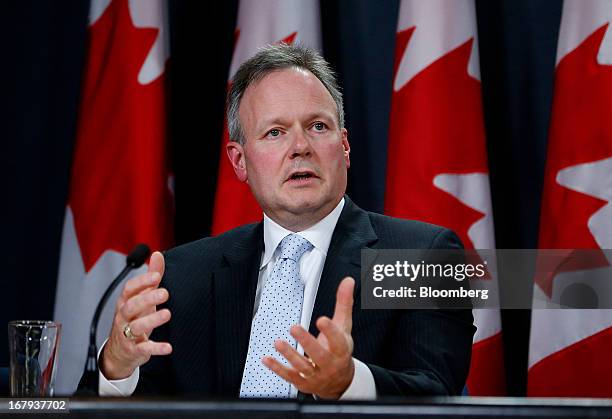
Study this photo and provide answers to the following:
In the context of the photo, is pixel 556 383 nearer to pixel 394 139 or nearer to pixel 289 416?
pixel 394 139

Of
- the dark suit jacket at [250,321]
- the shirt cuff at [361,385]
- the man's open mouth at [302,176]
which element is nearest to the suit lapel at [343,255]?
the dark suit jacket at [250,321]

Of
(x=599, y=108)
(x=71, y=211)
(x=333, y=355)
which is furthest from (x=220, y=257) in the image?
(x=599, y=108)

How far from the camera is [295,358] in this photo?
51.3 inches

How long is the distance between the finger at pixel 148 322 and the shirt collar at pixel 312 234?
0.58 meters

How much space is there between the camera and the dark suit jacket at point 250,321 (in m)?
1.81

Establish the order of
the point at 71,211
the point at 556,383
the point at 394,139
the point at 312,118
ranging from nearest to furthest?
the point at 312,118
the point at 556,383
the point at 394,139
the point at 71,211

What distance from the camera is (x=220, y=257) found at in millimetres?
2123

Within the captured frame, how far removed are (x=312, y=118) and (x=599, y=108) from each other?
1.00 metres

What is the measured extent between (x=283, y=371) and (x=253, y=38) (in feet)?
5.82

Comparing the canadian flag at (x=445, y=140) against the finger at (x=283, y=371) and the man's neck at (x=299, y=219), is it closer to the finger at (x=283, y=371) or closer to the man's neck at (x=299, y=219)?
the man's neck at (x=299, y=219)

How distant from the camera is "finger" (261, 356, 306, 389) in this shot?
4.27 ft

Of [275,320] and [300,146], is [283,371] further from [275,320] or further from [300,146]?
[300,146]

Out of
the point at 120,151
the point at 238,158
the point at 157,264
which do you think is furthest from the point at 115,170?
the point at 157,264

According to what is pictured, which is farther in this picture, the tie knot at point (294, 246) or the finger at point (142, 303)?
the tie knot at point (294, 246)
